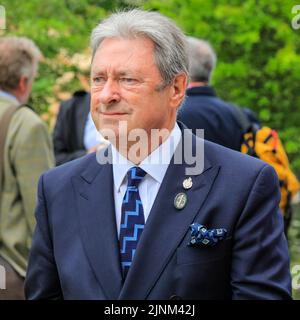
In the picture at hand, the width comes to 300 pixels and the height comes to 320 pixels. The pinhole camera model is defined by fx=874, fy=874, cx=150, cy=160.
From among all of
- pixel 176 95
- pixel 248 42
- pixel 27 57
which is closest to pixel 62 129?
pixel 27 57

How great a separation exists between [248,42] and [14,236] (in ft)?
20.5

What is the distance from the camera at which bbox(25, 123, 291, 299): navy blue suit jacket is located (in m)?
3.13

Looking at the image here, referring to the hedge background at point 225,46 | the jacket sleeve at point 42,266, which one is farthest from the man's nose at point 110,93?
the hedge background at point 225,46

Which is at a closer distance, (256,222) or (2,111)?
(256,222)

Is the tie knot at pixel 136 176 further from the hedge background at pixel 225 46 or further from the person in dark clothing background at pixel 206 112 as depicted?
the hedge background at pixel 225 46

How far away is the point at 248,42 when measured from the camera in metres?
10.8

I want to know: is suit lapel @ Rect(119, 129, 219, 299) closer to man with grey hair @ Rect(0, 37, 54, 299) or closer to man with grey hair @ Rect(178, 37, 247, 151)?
man with grey hair @ Rect(0, 37, 54, 299)

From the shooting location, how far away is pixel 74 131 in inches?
269

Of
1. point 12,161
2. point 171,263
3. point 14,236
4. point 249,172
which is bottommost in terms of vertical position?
point 14,236

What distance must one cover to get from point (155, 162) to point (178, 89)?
1.03ft

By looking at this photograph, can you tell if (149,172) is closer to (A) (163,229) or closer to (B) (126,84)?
(A) (163,229)

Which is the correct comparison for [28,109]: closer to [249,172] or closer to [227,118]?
[227,118]
